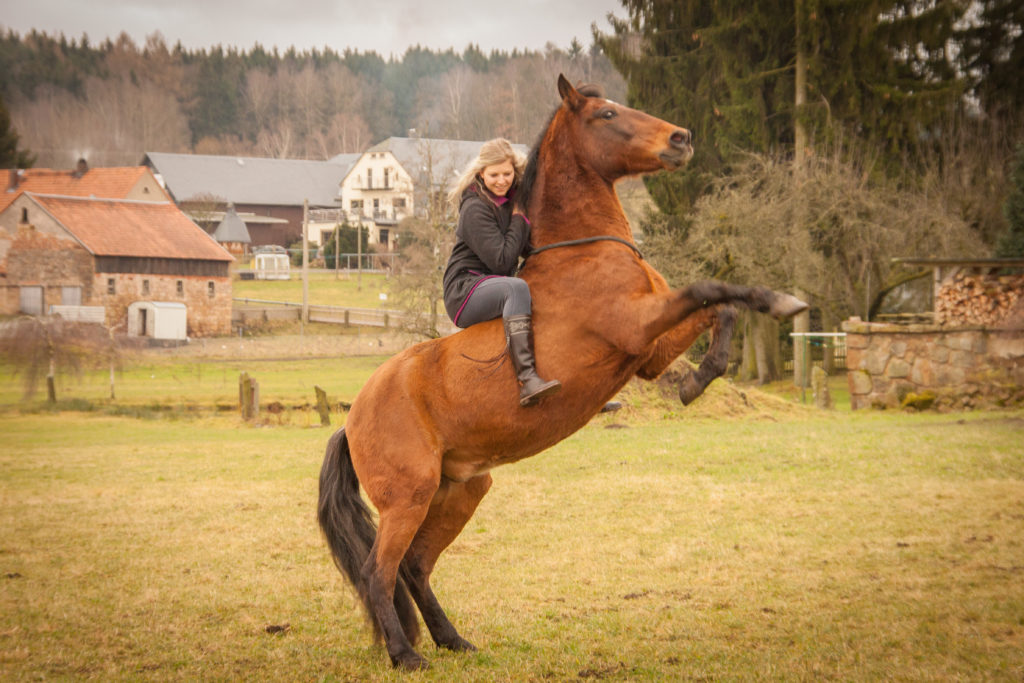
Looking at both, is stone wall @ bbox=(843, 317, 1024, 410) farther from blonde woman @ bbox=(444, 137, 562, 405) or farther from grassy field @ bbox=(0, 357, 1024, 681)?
blonde woman @ bbox=(444, 137, 562, 405)

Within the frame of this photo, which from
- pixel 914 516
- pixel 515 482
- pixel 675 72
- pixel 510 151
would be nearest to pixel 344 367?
pixel 675 72

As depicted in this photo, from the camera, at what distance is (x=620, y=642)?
512 centimetres

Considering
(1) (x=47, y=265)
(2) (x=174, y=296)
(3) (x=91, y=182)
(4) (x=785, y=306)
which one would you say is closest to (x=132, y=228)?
(2) (x=174, y=296)

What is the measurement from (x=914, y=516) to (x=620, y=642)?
4.44m

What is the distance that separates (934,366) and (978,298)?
196 centimetres

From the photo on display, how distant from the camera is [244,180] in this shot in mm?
50469

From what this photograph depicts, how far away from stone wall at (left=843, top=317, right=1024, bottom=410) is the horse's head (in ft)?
50.9

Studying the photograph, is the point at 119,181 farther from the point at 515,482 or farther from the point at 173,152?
the point at 515,482

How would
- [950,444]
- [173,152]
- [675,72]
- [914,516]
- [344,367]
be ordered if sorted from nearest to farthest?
[914,516], [950,444], [675,72], [344,367], [173,152]

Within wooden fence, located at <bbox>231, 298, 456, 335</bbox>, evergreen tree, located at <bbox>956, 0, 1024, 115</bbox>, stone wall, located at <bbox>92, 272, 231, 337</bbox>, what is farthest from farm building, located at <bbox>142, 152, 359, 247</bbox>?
evergreen tree, located at <bbox>956, 0, 1024, 115</bbox>

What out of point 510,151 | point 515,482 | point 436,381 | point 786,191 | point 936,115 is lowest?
point 515,482

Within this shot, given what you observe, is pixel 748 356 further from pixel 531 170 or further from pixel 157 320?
pixel 531 170

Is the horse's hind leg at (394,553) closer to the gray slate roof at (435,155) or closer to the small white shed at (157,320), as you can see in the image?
the gray slate roof at (435,155)

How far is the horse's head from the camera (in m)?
4.28
